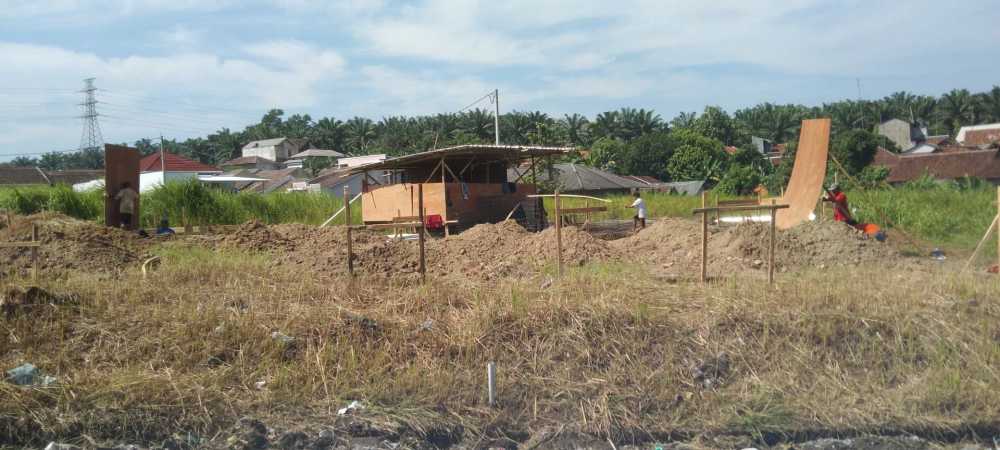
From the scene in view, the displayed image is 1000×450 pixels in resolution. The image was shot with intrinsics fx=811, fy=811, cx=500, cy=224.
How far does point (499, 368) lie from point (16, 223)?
10536 mm

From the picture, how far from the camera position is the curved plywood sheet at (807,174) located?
49.3 ft

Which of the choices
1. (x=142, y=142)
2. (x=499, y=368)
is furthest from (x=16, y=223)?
(x=142, y=142)

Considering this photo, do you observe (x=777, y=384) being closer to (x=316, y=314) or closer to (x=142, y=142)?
(x=316, y=314)

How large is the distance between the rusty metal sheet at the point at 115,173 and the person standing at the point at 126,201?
0.08 meters

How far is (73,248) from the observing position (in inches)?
456

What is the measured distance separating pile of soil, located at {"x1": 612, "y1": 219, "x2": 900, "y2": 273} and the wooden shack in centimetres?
625

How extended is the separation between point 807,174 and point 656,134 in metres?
49.5

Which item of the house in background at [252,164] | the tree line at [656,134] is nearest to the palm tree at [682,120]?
the tree line at [656,134]

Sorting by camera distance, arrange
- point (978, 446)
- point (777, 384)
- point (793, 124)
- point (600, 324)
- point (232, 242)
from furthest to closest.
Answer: point (793, 124) → point (232, 242) → point (600, 324) → point (777, 384) → point (978, 446)

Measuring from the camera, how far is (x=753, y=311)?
7492 millimetres

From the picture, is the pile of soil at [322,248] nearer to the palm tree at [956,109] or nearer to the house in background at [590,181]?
the house in background at [590,181]

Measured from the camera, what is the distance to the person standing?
16622mm

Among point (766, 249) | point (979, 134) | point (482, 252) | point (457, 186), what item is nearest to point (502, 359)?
point (482, 252)

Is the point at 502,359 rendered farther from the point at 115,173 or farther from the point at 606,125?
the point at 606,125
